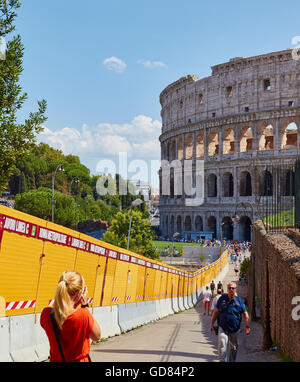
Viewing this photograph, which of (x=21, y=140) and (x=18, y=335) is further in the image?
(x=21, y=140)

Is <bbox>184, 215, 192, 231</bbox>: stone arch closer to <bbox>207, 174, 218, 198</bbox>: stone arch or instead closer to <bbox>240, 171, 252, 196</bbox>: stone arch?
<bbox>207, 174, 218, 198</bbox>: stone arch

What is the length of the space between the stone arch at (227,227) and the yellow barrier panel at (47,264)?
51.5 meters

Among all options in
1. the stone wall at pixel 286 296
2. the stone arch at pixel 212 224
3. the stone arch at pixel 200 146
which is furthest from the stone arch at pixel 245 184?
the stone wall at pixel 286 296

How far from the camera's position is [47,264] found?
28.1 ft

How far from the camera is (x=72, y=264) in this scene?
380 inches

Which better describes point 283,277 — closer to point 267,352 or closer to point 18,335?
point 267,352

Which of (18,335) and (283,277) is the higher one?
Answer: (283,277)

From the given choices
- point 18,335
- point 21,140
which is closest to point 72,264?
point 18,335

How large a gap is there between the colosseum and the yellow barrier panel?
44128 millimetres

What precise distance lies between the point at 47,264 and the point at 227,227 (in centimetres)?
5913

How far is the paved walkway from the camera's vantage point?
887 cm

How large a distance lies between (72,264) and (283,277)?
4.27 metres

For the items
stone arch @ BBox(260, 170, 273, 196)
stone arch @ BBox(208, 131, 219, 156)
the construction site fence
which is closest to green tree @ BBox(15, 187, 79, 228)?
stone arch @ BBox(208, 131, 219, 156)
